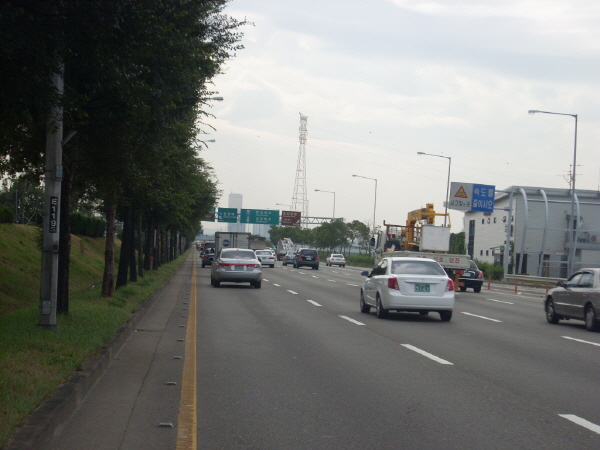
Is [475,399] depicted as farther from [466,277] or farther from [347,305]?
[466,277]

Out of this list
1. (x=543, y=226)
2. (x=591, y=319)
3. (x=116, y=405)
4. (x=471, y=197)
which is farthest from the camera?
(x=543, y=226)

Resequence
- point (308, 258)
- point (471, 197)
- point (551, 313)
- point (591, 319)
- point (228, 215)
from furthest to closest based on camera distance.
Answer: point (228, 215)
point (308, 258)
point (471, 197)
point (551, 313)
point (591, 319)

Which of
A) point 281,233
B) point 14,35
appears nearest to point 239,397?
point 14,35

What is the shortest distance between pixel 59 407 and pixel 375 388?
374 centimetres

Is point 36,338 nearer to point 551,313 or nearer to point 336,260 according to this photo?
point 551,313

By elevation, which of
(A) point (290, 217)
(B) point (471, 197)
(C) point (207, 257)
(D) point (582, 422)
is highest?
(B) point (471, 197)

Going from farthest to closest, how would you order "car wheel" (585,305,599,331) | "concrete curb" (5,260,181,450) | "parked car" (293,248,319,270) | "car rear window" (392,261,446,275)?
"parked car" (293,248,319,270), "car rear window" (392,261,446,275), "car wheel" (585,305,599,331), "concrete curb" (5,260,181,450)

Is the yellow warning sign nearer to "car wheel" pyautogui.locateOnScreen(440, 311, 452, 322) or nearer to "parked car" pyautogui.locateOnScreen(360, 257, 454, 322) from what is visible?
"parked car" pyautogui.locateOnScreen(360, 257, 454, 322)

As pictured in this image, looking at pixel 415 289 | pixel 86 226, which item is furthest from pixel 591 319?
pixel 86 226

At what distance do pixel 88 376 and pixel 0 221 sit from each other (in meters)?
25.4

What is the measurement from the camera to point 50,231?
36.5 ft

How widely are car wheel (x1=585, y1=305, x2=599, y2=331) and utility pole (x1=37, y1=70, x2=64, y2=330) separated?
454 inches

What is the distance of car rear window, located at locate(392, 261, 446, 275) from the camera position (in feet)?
56.3

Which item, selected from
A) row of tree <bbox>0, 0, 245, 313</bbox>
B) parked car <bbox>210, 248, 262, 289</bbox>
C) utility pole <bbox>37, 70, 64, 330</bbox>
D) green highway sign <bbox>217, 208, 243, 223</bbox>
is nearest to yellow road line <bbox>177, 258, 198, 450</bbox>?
utility pole <bbox>37, 70, 64, 330</bbox>
